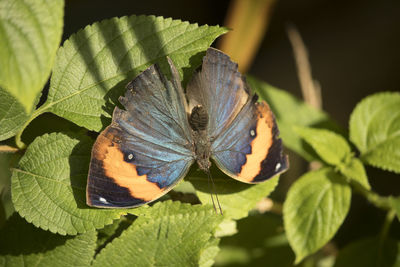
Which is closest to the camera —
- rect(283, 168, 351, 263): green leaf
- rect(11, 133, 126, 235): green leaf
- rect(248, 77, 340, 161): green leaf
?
rect(11, 133, 126, 235): green leaf

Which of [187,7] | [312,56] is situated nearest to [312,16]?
[312,56]

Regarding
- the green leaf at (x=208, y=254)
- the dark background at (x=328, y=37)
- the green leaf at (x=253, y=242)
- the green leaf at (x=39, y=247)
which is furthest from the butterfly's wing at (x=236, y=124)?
the dark background at (x=328, y=37)

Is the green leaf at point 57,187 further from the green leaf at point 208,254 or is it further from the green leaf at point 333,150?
the green leaf at point 333,150

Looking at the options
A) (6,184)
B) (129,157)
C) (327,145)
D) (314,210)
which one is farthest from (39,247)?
(327,145)

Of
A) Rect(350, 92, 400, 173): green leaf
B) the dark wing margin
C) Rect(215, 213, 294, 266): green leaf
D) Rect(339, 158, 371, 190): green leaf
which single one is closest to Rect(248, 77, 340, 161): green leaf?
Rect(350, 92, 400, 173): green leaf

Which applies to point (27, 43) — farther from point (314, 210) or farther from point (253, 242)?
point (253, 242)

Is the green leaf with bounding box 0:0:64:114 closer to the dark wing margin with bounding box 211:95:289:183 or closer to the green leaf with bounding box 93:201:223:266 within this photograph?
the green leaf with bounding box 93:201:223:266

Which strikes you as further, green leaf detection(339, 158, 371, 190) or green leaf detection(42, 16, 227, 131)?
green leaf detection(339, 158, 371, 190)
